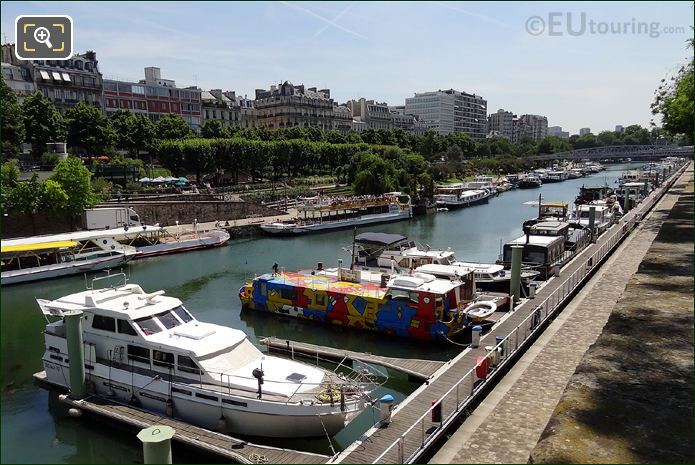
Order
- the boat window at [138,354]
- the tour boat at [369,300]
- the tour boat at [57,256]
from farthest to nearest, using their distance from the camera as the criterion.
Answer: the tour boat at [57,256], the tour boat at [369,300], the boat window at [138,354]

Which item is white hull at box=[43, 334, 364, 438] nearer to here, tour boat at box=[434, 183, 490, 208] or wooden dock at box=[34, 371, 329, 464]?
wooden dock at box=[34, 371, 329, 464]

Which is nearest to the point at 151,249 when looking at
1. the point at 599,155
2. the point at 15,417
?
the point at 15,417

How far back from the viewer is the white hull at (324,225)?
52.2 meters

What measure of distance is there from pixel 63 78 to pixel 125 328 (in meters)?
74.8

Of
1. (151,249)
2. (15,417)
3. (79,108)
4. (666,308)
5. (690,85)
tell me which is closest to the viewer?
(15,417)

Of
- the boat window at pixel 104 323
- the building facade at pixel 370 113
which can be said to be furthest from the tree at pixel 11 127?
the building facade at pixel 370 113

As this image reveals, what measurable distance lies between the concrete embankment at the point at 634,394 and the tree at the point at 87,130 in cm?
6138

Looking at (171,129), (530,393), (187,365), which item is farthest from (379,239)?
(171,129)

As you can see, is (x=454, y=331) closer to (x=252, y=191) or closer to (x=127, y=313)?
(x=127, y=313)

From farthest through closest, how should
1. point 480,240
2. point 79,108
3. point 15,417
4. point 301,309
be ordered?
point 79,108 < point 480,240 < point 301,309 < point 15,417

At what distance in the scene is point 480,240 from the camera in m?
48.1

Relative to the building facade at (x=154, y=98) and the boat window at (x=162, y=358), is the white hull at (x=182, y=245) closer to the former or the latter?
the boat window at (x=162, y=358)

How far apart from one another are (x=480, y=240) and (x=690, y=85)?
64.4ft

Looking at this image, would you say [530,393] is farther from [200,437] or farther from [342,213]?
[342,213]
